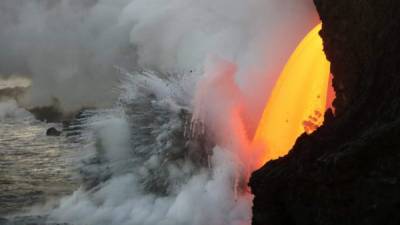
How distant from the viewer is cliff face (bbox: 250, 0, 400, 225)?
12695 mm

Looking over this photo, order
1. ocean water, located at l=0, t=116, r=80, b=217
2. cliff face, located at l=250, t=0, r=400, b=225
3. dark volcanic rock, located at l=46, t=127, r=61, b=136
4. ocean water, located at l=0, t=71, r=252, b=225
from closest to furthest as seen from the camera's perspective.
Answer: cliff face, located at l=250, t=0, r=400, b=225 → ocean water, located at l=0, t=71, r=252, b=225 → ocean water, located at l=0, t=116, r=80, b=217 → dark volcanic rock, located at l=46, t=127, r=61, b=136

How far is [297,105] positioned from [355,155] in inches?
421

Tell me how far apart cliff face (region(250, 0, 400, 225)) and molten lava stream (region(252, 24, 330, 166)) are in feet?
18.9

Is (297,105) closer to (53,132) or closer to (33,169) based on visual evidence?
(33,169)

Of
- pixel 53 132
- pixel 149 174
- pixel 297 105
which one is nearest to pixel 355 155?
pixel 297 105

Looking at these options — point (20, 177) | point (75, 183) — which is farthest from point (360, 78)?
point (20, 177)

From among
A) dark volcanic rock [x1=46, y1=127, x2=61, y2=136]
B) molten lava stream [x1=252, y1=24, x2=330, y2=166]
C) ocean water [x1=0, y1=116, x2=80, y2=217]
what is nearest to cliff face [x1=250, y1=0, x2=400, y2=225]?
molten lava stream [x1=252, y1=24, x2=330, y2=166]

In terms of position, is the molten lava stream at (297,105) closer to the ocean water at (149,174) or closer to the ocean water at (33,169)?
the ocean water at (149,174)

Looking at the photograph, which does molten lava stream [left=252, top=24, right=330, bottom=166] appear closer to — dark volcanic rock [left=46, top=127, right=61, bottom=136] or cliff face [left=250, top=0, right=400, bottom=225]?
cliff face [left=250, top=0, right=400, bottom=225]

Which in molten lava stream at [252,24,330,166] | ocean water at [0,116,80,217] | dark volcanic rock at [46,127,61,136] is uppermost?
dark volcanic rock at [46,127,61,136]

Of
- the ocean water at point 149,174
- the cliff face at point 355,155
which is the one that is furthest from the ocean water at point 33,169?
the cliff face at point 355,155

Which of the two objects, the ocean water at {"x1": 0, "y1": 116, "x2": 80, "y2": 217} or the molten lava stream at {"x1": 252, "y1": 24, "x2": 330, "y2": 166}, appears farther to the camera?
the ocean water at {"x1": 0, "y1": 116, "x2": 80, "y2": 217}

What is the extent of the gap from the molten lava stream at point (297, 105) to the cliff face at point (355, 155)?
226 inches

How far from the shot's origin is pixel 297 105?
23.6 m
